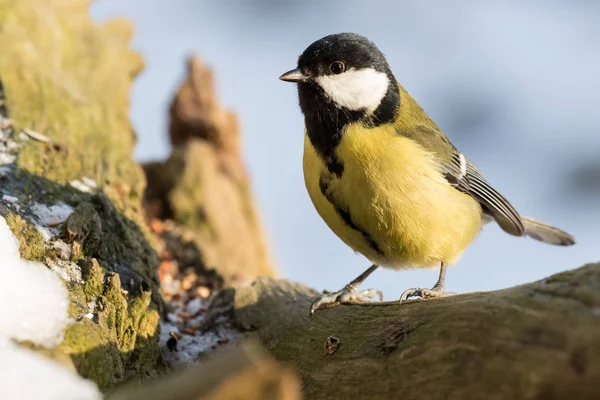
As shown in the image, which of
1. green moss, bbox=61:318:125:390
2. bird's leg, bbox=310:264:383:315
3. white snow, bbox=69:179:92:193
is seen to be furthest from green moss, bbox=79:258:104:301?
bird's leg, bbox=310:264:383:315

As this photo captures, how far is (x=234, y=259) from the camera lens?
3.24 m

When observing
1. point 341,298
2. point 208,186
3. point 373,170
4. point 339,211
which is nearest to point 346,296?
point 341,298

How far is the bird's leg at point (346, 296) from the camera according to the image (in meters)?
1.88

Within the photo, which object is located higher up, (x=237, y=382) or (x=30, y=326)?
(x=237, y=382)

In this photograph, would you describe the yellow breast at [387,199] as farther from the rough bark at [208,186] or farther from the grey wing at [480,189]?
the rough bark at [208,186]

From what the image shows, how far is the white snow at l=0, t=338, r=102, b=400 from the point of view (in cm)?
110

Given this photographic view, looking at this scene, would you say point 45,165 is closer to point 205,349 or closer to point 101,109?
point 101,109

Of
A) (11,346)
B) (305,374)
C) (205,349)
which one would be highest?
(305,374)

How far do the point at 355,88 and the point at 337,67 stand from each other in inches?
3.7

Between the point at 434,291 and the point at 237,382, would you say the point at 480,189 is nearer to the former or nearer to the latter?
the point at 434,291

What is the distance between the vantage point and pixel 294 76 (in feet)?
6.88

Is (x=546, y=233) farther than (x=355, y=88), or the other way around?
(x=546, y=233)

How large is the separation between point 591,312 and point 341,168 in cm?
97

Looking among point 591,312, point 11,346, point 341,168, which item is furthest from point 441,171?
point 11,346
